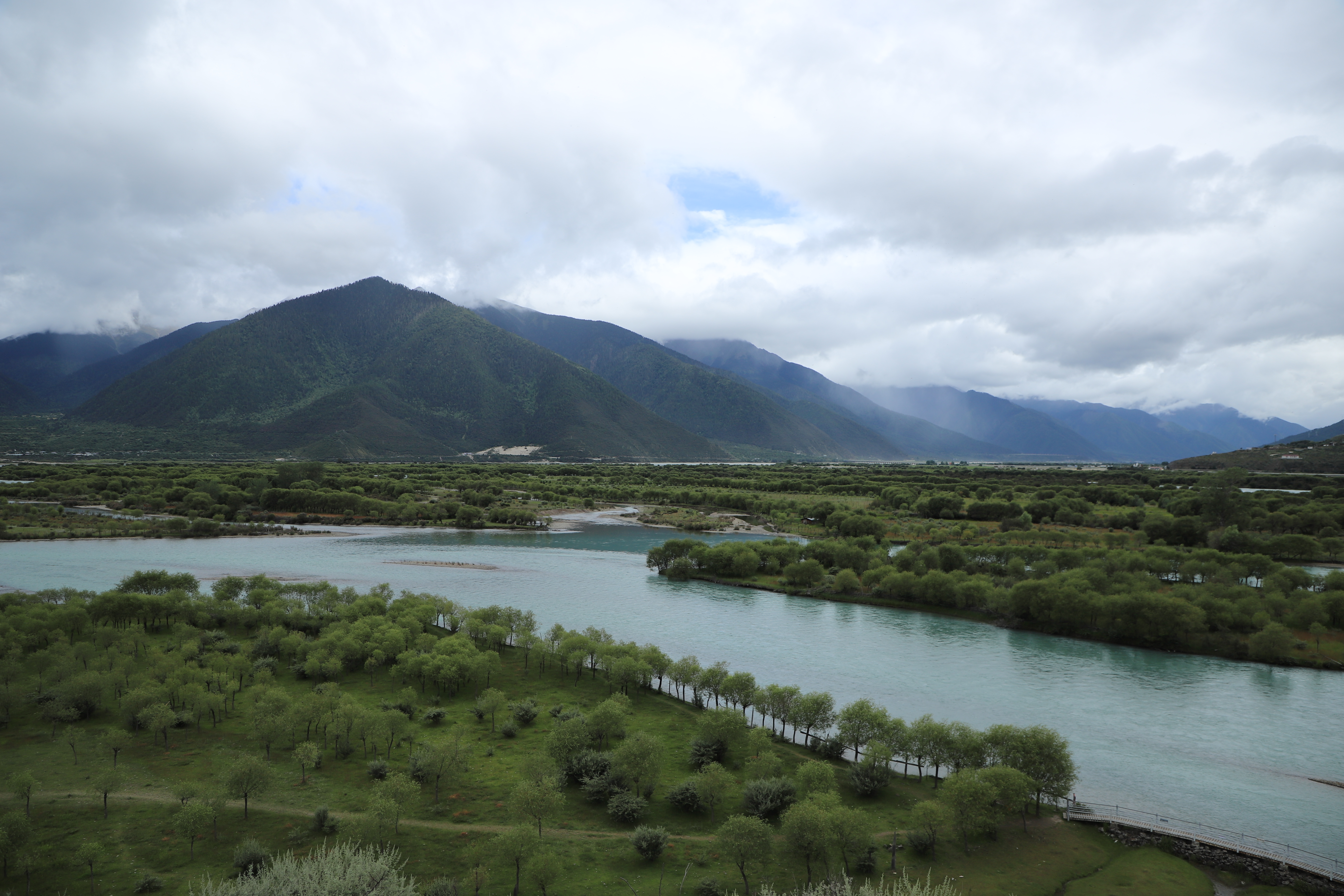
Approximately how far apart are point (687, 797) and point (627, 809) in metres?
2.93

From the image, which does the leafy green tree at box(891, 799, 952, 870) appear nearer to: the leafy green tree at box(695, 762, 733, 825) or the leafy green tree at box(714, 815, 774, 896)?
the leafy green tree at box(714, 815, 774, 896)

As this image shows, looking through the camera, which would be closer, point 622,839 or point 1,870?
point 1,870

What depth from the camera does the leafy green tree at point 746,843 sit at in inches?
1005

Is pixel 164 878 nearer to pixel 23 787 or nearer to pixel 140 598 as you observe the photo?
pixel 23 787

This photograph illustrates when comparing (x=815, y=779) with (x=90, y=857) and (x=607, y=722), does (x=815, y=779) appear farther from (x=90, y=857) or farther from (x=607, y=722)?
(x=90, y=857)

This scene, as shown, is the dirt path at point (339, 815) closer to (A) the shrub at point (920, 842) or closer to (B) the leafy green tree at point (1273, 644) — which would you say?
(A) the shrub at point (920, 842)

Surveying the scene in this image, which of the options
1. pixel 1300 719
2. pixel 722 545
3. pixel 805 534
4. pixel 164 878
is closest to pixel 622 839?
pixel 164 878

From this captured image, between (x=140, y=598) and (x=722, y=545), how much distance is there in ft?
203

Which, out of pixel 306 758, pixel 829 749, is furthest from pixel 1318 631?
pixel 306 758

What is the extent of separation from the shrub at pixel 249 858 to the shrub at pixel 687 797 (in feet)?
55.9

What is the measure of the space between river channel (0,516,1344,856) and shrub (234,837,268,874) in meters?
35.6

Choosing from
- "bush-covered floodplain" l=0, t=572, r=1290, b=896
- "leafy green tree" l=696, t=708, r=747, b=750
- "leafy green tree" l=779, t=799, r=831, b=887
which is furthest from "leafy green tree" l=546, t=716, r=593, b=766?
"leafy green tree" l=779, t=799, r=831, b=887

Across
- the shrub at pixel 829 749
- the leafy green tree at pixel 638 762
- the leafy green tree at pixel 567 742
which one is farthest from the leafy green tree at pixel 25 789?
the shrub at pixel 829 749

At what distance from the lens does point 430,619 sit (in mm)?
58406
